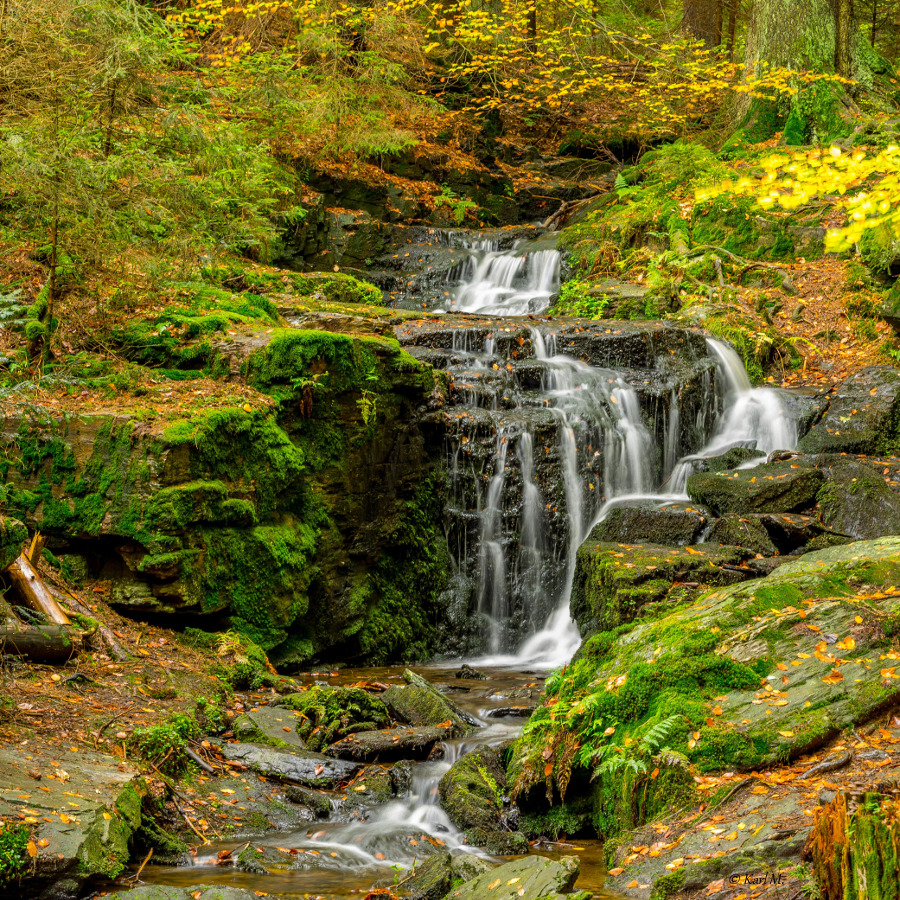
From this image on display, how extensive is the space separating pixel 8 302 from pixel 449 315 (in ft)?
20.5

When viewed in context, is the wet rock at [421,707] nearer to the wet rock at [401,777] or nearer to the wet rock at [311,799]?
the wet rock at [401,777]

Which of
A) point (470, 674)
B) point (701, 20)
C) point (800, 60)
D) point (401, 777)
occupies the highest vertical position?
point (701, 20)

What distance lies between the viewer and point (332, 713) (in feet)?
20.9

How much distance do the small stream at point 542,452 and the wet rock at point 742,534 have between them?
3.64 ft

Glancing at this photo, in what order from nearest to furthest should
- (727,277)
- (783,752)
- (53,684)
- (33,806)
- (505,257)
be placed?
1. (33,806)
2. (783,752)
3. (53,684)
4. (727,277)
5. (505,257)

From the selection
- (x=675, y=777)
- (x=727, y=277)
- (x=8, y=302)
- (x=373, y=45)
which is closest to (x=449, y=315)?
(x=727, y=277)

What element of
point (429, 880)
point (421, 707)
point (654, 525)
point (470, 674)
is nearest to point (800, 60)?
point (654, 525)

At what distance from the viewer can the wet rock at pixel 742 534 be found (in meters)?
8.04

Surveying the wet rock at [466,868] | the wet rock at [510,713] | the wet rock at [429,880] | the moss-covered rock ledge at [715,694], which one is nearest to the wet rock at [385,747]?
the moss-covered rock ledge at [715,694]

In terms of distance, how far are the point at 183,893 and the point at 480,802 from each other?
1897 mm

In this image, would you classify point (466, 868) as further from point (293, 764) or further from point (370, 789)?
point (293, 764)

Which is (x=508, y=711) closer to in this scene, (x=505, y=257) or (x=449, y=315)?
(x=449, y=315)

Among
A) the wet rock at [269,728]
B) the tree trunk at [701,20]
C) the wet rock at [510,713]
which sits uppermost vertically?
the tree trunk at [701,20]

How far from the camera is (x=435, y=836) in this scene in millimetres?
5059
